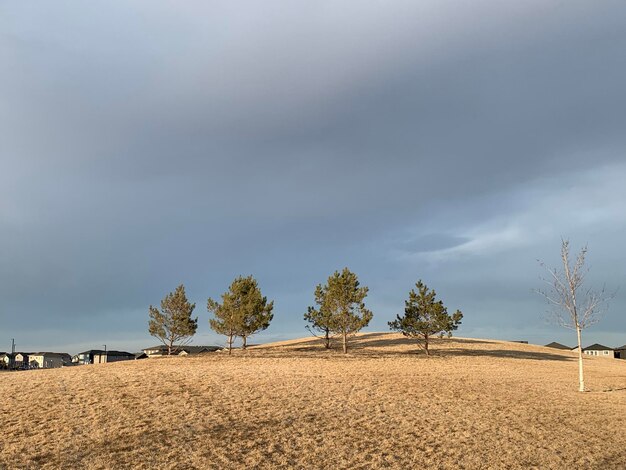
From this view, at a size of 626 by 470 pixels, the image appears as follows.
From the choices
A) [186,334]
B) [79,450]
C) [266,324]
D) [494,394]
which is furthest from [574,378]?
[186,334]

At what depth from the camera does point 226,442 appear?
16109 millimetres

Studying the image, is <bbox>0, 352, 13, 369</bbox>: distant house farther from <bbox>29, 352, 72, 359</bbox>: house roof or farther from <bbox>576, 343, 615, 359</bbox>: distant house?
<bbox>576, 343, 615, 359</bbox>: distant house

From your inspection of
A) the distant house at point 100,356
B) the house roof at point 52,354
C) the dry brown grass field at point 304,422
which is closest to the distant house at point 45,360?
the house roof at point 52,354

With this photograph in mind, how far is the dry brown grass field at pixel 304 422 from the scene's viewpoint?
1508 centimetres

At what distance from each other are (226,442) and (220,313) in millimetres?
39840

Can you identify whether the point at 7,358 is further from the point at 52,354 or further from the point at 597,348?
the point at 597,348

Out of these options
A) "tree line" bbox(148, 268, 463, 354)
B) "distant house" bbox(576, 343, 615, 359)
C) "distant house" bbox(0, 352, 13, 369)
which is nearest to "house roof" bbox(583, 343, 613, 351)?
"distant house" bbox(576, 343, 615, 359)

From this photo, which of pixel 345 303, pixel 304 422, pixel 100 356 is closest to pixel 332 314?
pixel 345 303

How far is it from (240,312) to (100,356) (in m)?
75.5

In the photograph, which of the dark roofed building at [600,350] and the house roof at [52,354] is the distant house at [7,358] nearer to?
the house roof at [52,354]

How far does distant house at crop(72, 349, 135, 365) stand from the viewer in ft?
372

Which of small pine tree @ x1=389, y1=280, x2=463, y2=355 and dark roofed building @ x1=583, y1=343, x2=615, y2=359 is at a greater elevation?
small pine tree @ x1=389, y1=280, x2=463, y2=355

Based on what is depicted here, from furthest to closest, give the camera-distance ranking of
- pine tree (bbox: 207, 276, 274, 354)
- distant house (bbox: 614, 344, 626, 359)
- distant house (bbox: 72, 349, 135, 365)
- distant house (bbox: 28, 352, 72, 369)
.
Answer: distant house (bbox: 72, 349, 135, 365), distant house (bbox: 614, 344, 626, 359), distant house (bbox: 28, 352, 72, 369), pine tree (bbox: 207, 276, 274, 354)

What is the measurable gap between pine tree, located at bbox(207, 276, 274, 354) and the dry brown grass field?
19.7 meters
